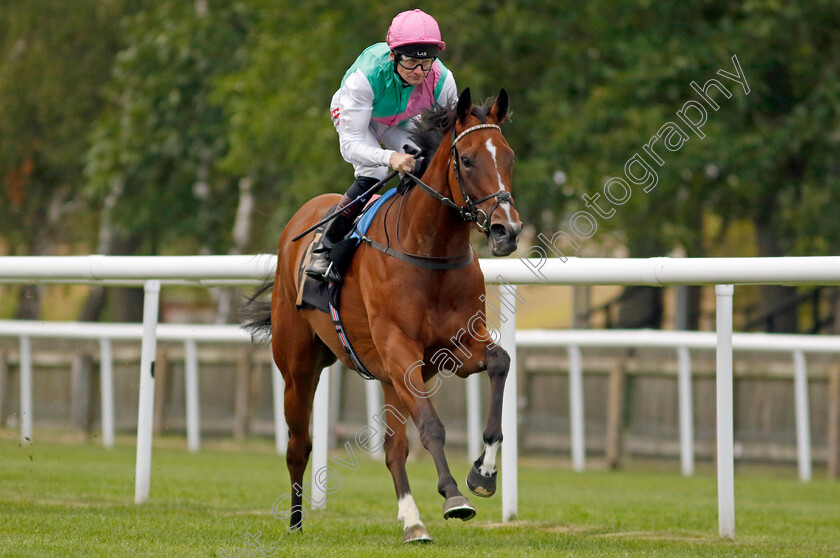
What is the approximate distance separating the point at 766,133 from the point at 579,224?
2500 millimetres

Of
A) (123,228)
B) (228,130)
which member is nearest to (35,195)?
(123,228)

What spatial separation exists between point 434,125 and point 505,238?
941mm

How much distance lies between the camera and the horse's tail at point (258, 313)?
6762mm

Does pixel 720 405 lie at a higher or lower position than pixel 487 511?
higher

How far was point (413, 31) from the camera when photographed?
535 centimetres

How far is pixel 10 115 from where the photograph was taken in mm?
20359

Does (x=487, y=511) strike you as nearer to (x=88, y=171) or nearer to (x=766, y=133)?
(x=766, y=133)

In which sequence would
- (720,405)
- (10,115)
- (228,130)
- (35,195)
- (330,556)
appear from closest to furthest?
1. (330,556)
2. (720,405)
3. (228,130)
4. (10,115)
5. (35,195)

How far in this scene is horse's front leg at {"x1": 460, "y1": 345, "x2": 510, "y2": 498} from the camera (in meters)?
4.76

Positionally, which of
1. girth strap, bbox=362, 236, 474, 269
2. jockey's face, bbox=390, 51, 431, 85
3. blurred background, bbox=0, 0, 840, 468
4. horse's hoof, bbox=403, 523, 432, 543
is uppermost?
blurred background, bbox=0, 0, 840, 468

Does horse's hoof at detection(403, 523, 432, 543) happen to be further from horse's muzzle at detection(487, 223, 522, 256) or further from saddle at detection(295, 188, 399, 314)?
horse's muzzle at detection(487, 223, 522, 256)

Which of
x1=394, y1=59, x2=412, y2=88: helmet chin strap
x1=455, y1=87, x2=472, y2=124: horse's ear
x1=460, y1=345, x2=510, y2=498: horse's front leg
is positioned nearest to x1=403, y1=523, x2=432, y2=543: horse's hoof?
x1=460, y1=345, x2=510, y2=498: horse's front leg

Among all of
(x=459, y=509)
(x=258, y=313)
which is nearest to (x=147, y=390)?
(x=258, y=313)

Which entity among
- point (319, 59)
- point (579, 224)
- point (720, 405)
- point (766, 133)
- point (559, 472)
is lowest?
point (559, 472)
